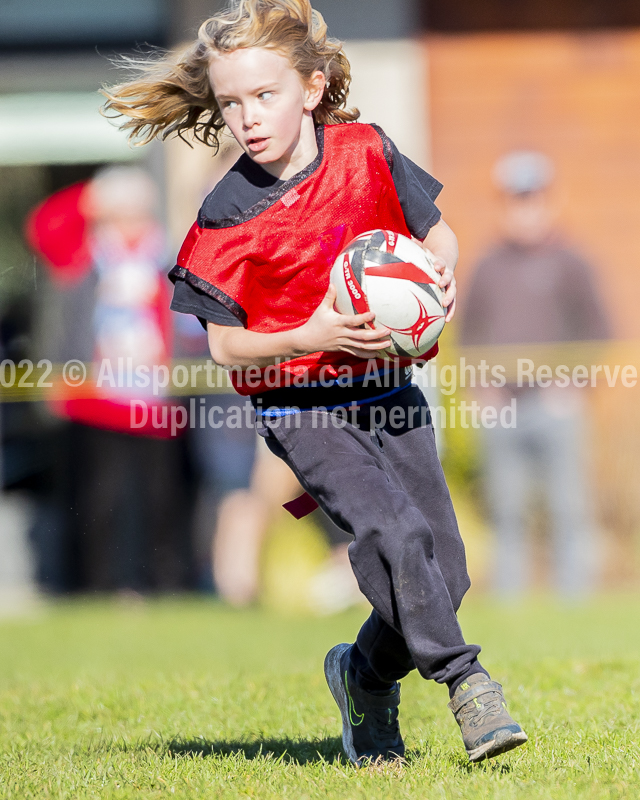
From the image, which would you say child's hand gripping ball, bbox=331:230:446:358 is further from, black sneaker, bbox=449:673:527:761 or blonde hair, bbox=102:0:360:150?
black sneaker, bbox=449:673:527:761

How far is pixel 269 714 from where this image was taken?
15.6ft

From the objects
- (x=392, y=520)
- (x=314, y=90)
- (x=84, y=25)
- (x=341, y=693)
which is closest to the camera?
(x=392, y=520)

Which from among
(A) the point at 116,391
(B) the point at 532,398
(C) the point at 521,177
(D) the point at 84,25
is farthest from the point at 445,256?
(D) the point at 84,25

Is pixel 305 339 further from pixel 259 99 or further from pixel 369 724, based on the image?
pixel 369 724

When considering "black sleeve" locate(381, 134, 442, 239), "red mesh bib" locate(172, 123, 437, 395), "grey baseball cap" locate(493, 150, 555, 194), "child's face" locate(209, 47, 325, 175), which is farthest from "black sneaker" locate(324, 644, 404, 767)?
"grey baseball cap" locate(493, 150, 555, 194)

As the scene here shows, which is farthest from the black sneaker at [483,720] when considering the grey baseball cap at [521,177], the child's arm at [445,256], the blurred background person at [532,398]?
the grey baseball cap at [521,177]

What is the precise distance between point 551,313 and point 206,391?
109 inches

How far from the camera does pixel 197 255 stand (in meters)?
3.70

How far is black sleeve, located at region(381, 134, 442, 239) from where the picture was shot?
389cm

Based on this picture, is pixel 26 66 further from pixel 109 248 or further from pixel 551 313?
pixel 551 313

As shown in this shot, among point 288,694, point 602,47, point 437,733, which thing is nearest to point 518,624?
point 288,694

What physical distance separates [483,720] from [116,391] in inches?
231

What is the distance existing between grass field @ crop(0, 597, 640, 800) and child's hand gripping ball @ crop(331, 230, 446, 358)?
1300 mm

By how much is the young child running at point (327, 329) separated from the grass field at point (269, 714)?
0.87 feet
